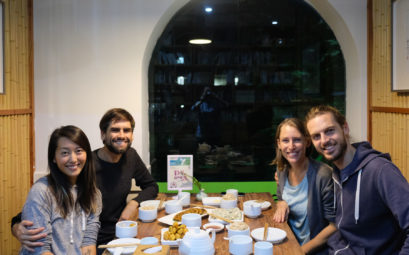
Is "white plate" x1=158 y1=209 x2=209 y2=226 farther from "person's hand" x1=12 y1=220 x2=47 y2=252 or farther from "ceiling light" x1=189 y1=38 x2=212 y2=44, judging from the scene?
"ceiling light" x1=189 y1=38 x2=212 y2=44

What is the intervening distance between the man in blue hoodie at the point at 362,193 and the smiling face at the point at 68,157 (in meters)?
1.25

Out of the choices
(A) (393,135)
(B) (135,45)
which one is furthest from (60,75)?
(A) (393,135)

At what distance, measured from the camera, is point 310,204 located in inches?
87.7

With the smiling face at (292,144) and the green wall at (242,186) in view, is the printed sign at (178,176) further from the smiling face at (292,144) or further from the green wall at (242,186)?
the green wall at (242,186)

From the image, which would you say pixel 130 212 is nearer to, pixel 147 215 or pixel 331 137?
pixel 147 215

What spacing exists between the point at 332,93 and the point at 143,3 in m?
2.08

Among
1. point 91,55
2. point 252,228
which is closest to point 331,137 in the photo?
point 252,228

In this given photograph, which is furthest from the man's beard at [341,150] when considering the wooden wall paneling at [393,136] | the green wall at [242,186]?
the green wall at [242,186]

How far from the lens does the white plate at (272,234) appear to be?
1.84 metres

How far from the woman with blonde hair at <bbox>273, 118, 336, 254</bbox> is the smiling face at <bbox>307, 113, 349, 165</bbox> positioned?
328 mm

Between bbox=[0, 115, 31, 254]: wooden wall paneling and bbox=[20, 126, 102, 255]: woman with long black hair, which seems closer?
bbox=[20, 126, 102, 255]: woman with long black hair

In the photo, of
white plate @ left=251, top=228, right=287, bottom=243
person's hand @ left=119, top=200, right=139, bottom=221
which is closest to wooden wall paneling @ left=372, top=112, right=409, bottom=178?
white plate @ left=251, top=228, right=287, bottom=243

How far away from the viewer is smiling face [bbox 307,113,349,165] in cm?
195

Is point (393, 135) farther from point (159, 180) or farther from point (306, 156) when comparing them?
point (159, 180)
